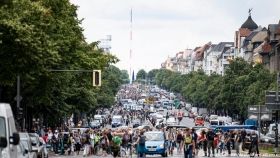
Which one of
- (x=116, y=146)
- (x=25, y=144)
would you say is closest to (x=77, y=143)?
(x=116, y=146)

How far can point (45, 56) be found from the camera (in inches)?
1526

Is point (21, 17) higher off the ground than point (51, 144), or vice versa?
point (21, 17)

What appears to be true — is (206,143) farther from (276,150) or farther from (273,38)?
(273,38)

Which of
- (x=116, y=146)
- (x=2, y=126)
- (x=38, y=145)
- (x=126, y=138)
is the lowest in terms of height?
(x=116, y=146)

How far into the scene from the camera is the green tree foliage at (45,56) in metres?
36.2

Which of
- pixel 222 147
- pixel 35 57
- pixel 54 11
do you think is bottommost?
pixel 222 147

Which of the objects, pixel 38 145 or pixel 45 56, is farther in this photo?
pixel 45 56

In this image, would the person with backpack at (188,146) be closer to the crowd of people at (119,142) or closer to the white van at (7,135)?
the crowd of people at (119,142)

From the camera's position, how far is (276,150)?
174ft

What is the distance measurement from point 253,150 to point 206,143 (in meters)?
2.87

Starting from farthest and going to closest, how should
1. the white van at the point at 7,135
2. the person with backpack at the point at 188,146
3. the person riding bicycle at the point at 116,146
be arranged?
the person riding bicycle at the point at 116,146
the person with backpack at the point at 188,146
the white van at the point at 7,135

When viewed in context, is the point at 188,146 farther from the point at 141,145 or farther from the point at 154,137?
the point at 154,137

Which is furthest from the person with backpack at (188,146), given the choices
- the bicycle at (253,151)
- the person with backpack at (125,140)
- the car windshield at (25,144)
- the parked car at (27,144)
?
the car windshield at (25,144)

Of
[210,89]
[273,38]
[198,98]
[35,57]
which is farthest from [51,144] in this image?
[198,98]
